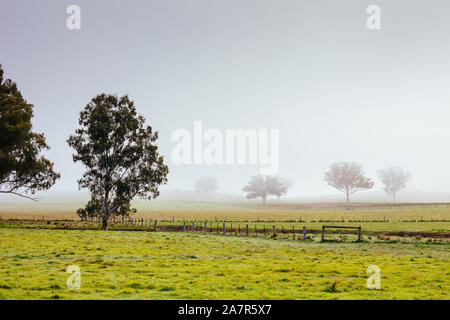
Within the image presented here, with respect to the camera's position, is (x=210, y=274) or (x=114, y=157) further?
(x=114, y=157)

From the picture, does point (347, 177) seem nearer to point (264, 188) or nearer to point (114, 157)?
point (264, 188)

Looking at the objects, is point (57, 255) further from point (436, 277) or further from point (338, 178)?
point (338, 178)

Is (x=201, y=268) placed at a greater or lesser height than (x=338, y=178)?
lesser

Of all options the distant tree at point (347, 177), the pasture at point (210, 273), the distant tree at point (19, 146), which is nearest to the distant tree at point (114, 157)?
the distant tree at point (19, 146)

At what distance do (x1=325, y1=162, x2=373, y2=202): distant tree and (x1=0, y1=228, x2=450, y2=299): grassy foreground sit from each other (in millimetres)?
145487

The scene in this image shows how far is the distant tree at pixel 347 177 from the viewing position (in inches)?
6604

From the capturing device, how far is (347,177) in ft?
554

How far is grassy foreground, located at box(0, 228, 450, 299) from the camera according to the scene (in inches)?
549

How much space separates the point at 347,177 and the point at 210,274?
160787 millimetres

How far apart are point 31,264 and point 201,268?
9490 mm

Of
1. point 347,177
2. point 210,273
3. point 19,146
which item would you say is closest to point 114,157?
point 19,146
